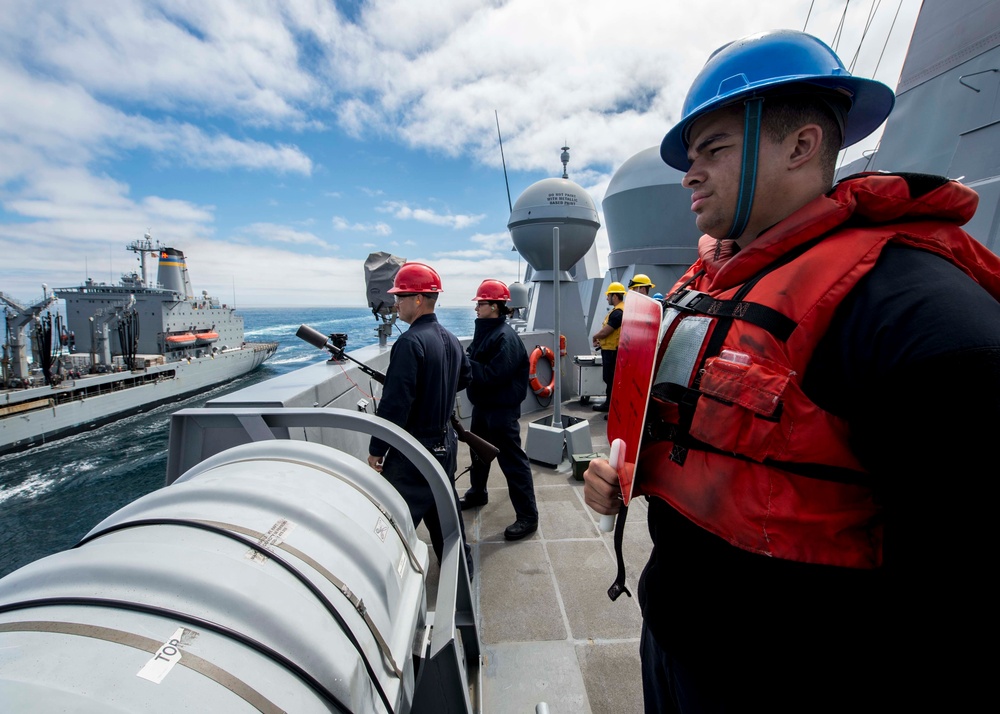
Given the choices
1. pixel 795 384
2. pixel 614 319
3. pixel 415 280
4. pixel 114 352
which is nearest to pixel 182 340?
pixel 114 352

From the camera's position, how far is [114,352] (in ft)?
102

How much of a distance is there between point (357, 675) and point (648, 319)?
1.10 meters

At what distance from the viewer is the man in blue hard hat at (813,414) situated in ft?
2.26

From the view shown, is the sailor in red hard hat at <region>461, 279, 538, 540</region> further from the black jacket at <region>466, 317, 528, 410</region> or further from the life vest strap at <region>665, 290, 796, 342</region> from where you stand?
the life vest strap at <region>665, 290, 796, 342</region>

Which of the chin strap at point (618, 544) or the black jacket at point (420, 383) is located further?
the black jacket at point (420, 383)

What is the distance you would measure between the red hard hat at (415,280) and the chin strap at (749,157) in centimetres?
225

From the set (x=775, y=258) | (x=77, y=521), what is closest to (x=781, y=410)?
(x=775, y=258)

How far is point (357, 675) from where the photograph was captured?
3.14 ft

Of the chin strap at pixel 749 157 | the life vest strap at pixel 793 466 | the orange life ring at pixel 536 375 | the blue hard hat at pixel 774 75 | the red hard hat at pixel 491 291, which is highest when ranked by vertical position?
the blue hard hat at pixel 774 75

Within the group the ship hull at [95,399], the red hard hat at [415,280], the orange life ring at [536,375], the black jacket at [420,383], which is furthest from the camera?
the ship hull at [95,399]

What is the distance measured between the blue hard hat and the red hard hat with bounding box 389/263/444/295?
2.14 m

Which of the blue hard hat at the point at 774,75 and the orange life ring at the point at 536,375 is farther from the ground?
the blue hard hat at the point at 774,75

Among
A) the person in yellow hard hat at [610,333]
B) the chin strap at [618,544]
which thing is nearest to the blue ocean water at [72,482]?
the person in yellow hard hat at [610,333]

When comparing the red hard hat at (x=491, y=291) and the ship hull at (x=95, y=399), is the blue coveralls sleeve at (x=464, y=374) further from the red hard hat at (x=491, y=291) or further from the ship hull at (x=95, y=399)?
the ship hull at (x=95, y=399)
